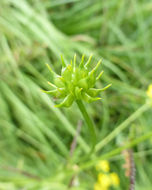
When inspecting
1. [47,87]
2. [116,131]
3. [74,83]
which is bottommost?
[74,83]

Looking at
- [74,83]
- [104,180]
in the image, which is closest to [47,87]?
[104,180]

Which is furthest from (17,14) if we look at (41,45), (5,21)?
(41,45)

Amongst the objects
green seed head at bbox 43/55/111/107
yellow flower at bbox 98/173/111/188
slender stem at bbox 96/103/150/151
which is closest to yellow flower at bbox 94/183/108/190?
yellow flower at bbox 98/173/111/188

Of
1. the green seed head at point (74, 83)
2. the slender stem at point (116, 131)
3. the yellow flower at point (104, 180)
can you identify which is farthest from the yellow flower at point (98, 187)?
the green seed head at point (74, 83)

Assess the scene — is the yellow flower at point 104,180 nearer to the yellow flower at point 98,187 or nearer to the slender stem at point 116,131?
the yellow flower at point 98,187

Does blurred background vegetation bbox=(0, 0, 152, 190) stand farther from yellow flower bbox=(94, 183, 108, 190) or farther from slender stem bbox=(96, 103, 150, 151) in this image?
slender stem bbox=(96, 103, 150, 151)

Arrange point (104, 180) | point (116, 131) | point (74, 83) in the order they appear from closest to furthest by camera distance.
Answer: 1. point (74, 83)
2. point (116, 131)
3. point (104, 180)

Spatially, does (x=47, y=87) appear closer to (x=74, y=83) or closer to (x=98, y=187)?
(x=98, y=187)

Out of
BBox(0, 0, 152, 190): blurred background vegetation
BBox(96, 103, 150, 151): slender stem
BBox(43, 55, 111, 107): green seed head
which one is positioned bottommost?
BBox(43, 55, 111, 107): green seed head
